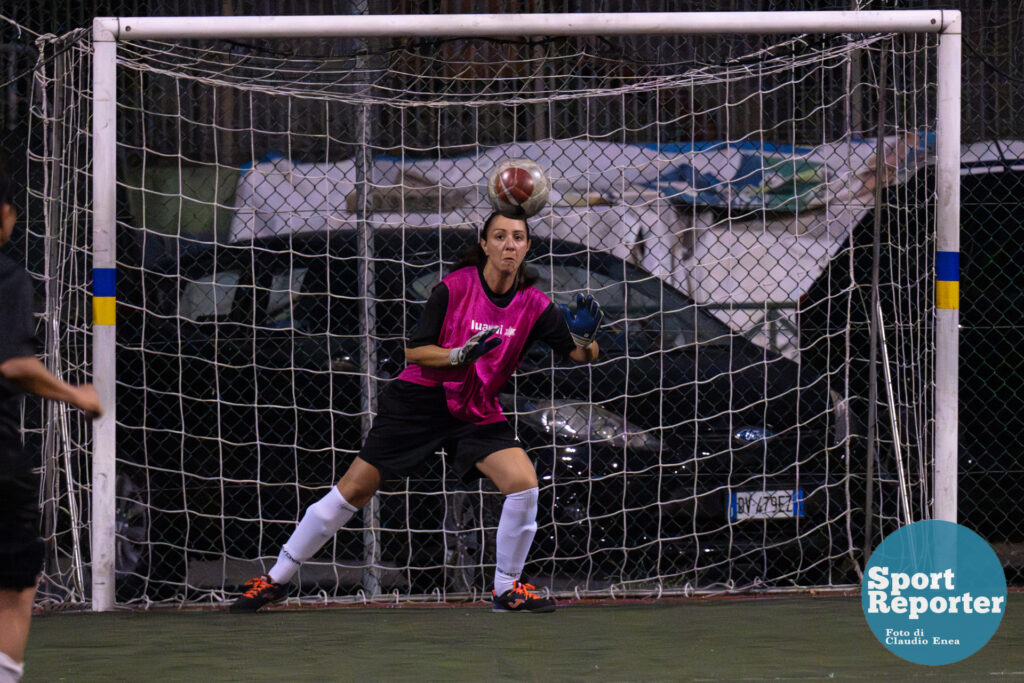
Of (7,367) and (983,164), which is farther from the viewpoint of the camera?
(983,164)

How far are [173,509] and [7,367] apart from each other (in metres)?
2.95

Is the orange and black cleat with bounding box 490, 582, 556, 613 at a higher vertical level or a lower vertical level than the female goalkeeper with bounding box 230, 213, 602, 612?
lower

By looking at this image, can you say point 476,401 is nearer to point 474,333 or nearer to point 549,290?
point 474,333

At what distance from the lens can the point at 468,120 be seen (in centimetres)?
633

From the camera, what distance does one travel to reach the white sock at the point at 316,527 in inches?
207

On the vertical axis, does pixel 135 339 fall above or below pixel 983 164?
below

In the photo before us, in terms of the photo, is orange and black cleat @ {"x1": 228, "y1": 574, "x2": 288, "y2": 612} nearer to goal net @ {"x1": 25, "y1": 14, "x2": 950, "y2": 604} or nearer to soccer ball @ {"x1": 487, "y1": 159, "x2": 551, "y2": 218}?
goal net @ {"x1": 25, "y1": 14, "x2": 950, "y2": 604}

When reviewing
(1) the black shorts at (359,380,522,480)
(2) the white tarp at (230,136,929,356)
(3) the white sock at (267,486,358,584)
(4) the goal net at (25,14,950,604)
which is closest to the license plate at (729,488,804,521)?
(4) the goal net at (25,14,950,604)

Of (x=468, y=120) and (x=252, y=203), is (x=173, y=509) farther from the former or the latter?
(x=468, y=120)

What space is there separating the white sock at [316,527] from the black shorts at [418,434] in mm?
222

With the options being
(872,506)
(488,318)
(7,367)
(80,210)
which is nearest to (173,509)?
(80,210)

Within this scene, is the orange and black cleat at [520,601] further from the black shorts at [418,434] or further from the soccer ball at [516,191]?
the soccer ball at [516,191]

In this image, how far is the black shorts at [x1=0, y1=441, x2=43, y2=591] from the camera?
3.29 meters

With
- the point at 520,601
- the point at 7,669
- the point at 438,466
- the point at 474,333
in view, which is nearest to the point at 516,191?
the point at 474,333
